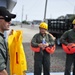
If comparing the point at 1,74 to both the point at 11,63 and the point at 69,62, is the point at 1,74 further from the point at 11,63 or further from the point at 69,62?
the point at 69,62

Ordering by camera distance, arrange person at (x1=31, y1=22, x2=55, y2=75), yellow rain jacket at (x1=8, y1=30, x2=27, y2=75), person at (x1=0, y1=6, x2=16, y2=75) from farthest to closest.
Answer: person at (x1=31, y1=22, x2=55, y2=75) → yellow rain jacket at (x1=8, y1=30, x2=27, y2=75) → person at (x1=0, y1=6, x2=16, y2=75)

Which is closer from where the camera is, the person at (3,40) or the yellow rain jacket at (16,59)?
the person at (3,40)

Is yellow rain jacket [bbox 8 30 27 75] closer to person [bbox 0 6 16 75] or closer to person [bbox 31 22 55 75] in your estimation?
person [bbox 0 6 16 75]

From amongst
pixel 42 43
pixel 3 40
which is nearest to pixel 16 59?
pixel 3 40

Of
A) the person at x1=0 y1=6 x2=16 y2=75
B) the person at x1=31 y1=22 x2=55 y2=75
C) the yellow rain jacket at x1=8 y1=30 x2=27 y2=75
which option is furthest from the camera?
the person at x1=31 y1=22 x2=55 y2=75

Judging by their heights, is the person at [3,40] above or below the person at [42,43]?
above

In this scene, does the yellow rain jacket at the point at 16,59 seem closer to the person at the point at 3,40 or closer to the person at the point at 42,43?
the person at the point at 3,40

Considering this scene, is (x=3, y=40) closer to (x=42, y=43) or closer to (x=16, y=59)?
(x=16, y=59)

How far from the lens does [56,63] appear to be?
409 inches

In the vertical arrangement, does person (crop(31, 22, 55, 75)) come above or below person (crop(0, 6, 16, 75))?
below

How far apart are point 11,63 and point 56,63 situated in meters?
6.74

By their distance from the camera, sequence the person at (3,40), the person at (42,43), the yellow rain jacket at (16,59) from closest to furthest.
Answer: the person at (3,40), the yellow rain jacket at (16,59), the person at (42,43)

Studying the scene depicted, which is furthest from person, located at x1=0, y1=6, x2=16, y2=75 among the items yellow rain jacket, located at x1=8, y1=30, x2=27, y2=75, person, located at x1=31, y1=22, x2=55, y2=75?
person, located at x1=31, y1=22, x2=55, y2=75

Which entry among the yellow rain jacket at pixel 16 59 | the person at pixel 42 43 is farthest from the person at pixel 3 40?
the person at pixel 42 43
